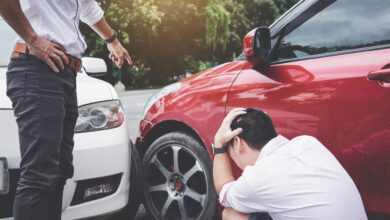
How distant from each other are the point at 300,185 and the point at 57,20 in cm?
123

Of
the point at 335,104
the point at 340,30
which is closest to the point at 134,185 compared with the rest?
the point at 335,104

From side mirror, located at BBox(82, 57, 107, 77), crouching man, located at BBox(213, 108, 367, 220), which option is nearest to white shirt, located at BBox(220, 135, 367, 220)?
crouching man, located at BBox(213, 108, 367, 220)

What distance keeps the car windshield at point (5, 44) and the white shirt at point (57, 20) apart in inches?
52.6

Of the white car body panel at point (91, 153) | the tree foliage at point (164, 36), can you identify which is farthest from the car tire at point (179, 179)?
the tree foliage at point (164, 36)

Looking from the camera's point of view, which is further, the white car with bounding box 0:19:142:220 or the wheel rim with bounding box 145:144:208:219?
the wheel rim with bounding box 145:144:208:219

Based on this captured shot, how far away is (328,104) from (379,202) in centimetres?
53

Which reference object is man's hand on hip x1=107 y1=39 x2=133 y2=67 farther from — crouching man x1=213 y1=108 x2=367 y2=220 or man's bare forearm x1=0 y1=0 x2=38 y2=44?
crouching man x1=213 y1=108 x2=367 y2=220

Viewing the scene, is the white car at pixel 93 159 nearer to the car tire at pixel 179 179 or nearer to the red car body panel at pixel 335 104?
the car tire at pixel 179 179

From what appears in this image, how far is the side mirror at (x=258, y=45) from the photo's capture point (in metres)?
2.13

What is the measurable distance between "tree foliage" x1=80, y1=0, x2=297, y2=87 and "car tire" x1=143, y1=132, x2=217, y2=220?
2245cm

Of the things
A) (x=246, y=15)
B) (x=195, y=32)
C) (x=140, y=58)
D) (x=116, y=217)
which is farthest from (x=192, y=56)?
(x=116, y=217)

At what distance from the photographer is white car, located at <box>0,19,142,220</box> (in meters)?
1.96

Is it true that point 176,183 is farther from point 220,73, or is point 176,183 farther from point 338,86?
point 338,86

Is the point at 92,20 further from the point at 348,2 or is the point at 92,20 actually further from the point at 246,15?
the point at 246,15
